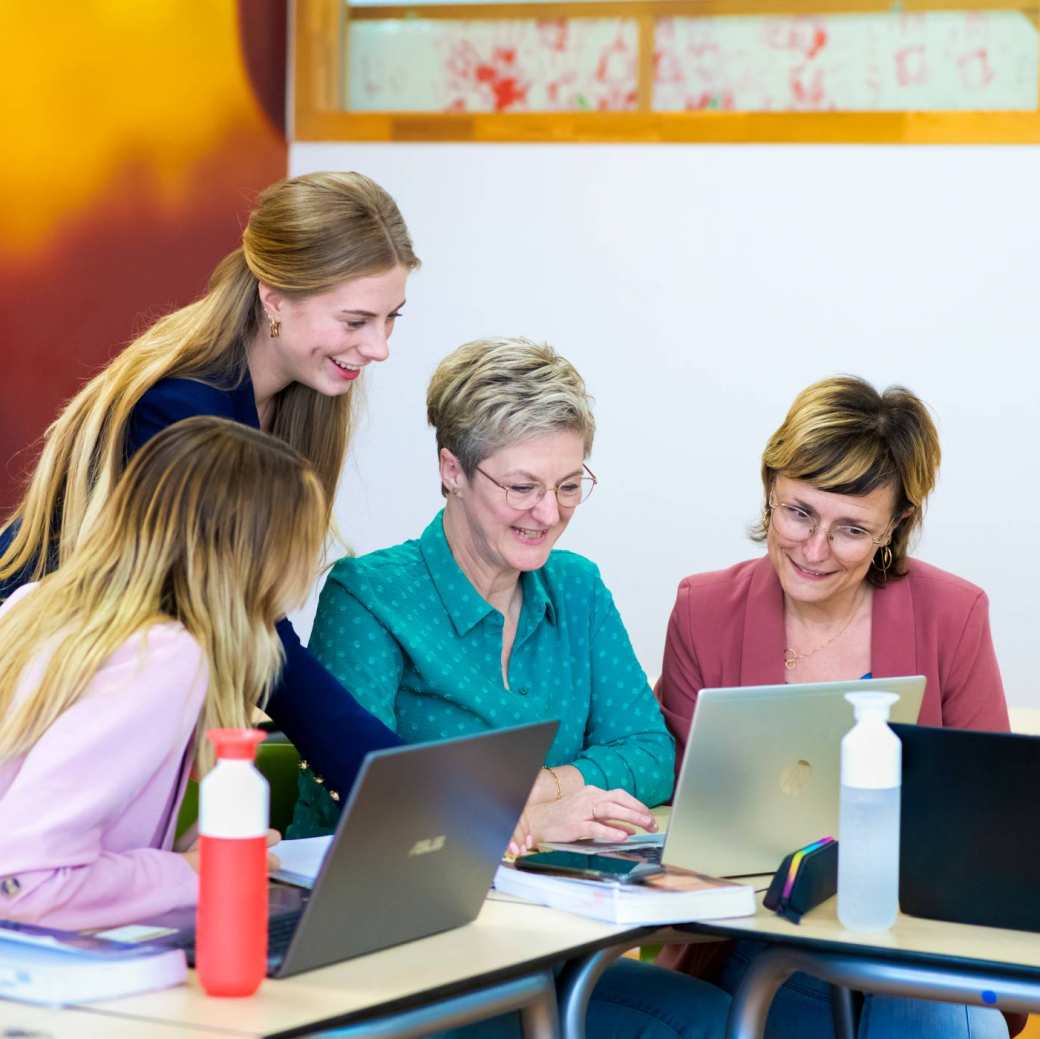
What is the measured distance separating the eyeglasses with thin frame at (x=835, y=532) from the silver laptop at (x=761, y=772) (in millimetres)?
443

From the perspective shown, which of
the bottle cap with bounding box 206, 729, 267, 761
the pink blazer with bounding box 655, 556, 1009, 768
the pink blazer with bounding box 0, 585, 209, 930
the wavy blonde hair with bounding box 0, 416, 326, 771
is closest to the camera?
the bottle cap with bounding box 206, 729, 267, 761

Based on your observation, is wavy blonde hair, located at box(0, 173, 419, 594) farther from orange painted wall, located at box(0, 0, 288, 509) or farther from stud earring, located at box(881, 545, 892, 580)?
orange painted wall, located at box(0, 0, 288, 509)

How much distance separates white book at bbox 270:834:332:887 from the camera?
68.7 inches

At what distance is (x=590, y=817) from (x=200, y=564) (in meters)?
0.66

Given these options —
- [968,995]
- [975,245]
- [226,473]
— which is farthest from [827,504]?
[975,245]

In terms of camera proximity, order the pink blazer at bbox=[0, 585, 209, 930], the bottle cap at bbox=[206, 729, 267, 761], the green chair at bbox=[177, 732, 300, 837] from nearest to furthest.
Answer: the bottle cap at bbox=[206, 729, 267, 761] → the pink blazer at bbox=[0, 585, 209, 930] → the green chair at bbox=[177, 732, 300, 837]

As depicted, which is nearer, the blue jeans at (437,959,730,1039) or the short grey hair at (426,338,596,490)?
the blue jeans at (437,959,730,1039)

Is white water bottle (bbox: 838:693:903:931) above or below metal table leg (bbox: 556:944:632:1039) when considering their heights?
above

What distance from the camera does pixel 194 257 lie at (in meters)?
4.42

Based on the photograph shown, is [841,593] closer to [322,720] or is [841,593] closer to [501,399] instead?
[501,399]

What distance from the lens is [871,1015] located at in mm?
2197

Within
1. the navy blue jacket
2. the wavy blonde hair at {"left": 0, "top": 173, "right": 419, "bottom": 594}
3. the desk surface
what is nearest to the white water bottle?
the desk surface

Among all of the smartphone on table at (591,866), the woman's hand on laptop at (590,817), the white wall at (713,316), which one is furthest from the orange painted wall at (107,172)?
the smartphone on table at (591,866)

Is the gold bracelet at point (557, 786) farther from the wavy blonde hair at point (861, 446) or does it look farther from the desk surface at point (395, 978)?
the wavy blonde hair at point (861, 446)
